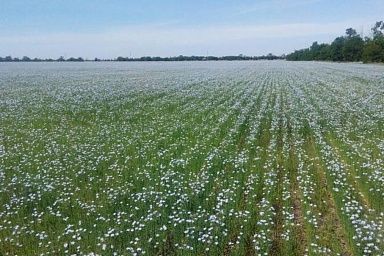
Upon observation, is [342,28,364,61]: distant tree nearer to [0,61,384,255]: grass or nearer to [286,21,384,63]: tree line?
[286,21,384,63]: tree line

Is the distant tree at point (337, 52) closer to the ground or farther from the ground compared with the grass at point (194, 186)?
farther from the ground

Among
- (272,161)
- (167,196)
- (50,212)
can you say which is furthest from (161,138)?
(50,212)

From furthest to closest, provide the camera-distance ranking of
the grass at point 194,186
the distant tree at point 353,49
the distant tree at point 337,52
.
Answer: the distant tree at point 337,52, the distant tree at point 353,49, the grass at point 194,186

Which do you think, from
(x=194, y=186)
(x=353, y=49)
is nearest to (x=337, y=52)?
(x=353, y=49)

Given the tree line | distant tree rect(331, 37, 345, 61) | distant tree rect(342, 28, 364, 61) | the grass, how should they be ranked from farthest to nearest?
1. distant tree rect(331, 37, 345, 61)
2. distant tree rect(342, 28, 364, 61)
3. the tree line
4. the grass

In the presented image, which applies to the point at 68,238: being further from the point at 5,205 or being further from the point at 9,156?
the point at 9,156

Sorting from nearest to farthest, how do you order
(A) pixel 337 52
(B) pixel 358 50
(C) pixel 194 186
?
(C) pixel 194 186 < (B) pixel 358 50 < (A) pixel 337 52

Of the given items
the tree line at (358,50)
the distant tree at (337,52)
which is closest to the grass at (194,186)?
the tree line at (358,50)

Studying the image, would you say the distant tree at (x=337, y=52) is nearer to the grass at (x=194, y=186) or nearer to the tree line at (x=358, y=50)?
the tree line at (x=358, y=50)

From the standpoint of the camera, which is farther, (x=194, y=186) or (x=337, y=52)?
(x=337, y=52)

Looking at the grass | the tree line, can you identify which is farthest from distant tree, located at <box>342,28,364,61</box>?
the grass

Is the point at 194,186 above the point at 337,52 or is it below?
below

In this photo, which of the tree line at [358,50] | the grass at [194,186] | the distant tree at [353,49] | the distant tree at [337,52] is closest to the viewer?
the grass at [194,186]

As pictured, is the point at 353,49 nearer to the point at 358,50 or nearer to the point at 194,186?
the point at 358,50
